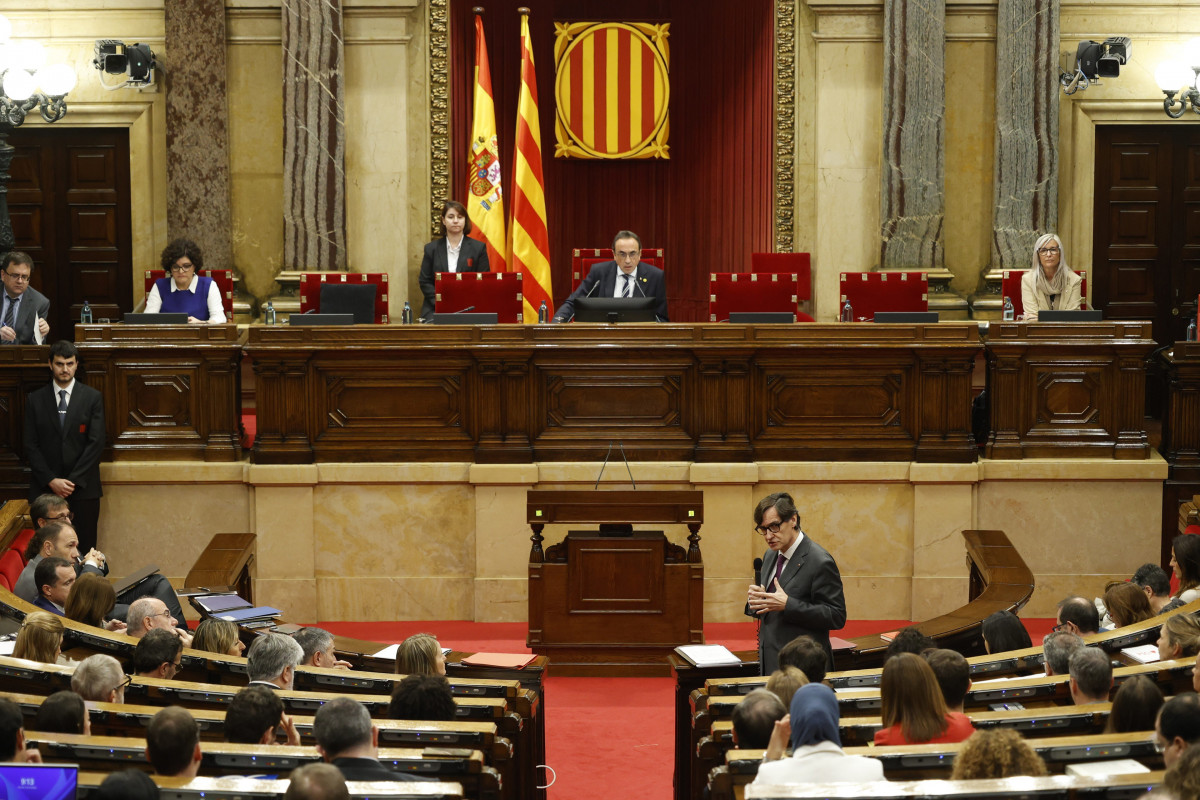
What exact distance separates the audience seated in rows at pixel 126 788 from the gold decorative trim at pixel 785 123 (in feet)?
26.3

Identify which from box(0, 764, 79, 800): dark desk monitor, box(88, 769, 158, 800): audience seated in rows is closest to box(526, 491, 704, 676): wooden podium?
box(88, 769, 158, 800): audience seated in rows

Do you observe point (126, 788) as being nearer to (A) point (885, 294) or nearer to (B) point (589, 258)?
(A) point (885, 294)

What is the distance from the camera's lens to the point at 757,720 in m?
4.03

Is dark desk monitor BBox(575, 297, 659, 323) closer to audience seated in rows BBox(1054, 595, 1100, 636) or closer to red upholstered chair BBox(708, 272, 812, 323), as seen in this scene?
red upholstered chair BBox(708, 272, 812, 323)

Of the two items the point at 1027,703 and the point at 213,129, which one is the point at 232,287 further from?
the point at 1027,703

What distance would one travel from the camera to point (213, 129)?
10547mm

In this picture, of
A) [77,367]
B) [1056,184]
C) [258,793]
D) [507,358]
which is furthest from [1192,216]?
[258,793]

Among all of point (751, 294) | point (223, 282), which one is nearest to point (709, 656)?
point (751, 294)

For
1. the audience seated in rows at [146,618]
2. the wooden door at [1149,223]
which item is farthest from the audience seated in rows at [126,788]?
the wooden door at [1149,223]

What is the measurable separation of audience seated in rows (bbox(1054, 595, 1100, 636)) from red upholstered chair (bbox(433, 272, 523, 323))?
395 centimetres

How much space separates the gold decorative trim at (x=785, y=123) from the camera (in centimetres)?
1061

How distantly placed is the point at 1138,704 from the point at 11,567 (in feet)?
17.4

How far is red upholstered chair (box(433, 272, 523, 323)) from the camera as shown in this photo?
845 cm

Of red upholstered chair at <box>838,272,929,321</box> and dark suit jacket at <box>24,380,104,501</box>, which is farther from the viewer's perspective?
red upholstered chair at <box>838,272,929,321</box>
